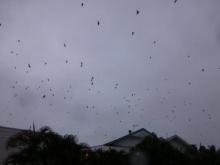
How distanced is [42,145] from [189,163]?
9.64 m

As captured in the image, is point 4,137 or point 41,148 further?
point 4,137

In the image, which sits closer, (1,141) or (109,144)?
(1,141)

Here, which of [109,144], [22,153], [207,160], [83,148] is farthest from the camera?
[109,144]

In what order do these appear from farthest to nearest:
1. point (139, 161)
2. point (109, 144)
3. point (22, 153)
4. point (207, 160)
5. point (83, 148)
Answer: point (109, 144), point (207, 160), point (139, 161), point (83, 148), point (22, 153)

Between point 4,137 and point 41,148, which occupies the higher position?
point 4,137

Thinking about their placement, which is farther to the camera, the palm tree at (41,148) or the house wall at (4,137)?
the house wall at (4,137)

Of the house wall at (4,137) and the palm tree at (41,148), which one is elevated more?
the house wall at (4,137)

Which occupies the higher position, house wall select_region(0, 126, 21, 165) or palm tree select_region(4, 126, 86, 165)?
house wall select_region(0, 126, 21, 165)

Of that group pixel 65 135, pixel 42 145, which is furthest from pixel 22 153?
pixel 65 135

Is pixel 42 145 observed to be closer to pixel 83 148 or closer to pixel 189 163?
pixel 83 148

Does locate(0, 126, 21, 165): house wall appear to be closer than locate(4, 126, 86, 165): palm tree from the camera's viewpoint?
No

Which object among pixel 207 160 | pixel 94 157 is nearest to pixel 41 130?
pixel 94 157

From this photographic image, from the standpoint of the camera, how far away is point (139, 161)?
76.9 ft

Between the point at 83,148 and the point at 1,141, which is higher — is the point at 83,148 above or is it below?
below
